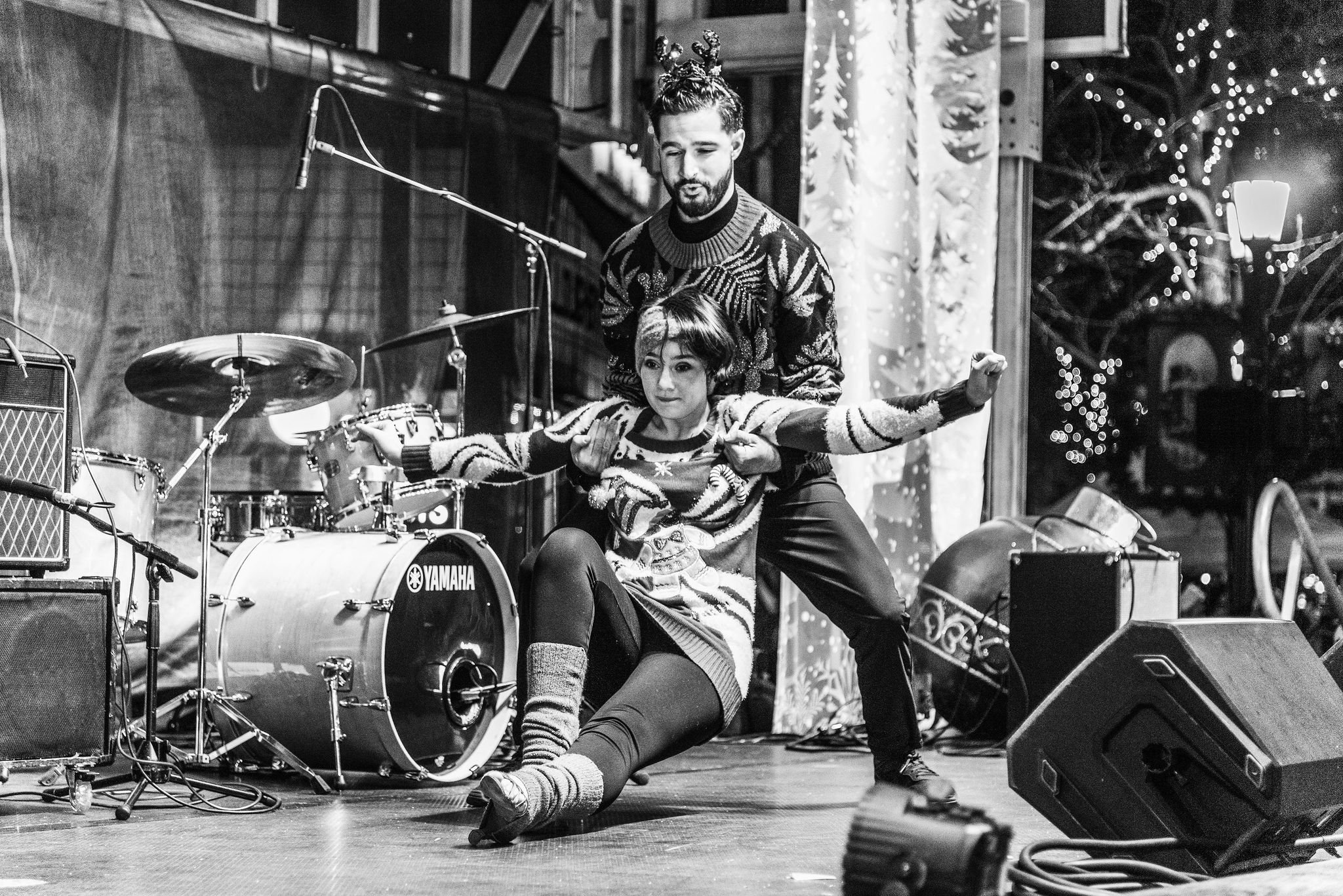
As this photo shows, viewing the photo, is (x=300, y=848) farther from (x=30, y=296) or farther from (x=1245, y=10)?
(x=1245, y=10)

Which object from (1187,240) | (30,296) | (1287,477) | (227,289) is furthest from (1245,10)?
(30,296)

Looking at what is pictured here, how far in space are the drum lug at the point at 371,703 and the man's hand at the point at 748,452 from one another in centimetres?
116

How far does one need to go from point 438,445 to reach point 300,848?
0.90 metres

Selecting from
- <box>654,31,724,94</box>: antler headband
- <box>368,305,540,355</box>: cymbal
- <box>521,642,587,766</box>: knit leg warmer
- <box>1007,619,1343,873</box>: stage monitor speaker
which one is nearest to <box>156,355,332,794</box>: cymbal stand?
<box>368,305,540,355</box>: cymbal

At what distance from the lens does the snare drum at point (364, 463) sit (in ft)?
12.9

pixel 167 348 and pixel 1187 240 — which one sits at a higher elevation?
pixel 1187 240

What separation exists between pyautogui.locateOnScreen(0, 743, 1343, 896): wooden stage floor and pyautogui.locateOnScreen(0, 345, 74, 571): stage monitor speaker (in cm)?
55

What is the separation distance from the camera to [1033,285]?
20.5ft

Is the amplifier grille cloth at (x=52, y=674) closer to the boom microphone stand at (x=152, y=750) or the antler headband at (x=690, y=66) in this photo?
the boom microphone stand at (x=152, y=750)

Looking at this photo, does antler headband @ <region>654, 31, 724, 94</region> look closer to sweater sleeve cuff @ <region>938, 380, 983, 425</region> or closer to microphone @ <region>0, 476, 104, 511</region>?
sweater sleeve cuff @ <region>938, 380, 983, 425</region>

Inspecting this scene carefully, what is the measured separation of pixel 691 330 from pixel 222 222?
2.49 metres

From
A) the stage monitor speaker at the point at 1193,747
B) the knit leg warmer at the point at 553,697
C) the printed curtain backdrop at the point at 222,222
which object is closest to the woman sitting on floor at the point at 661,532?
the knit leg warmer at the point at 553,697

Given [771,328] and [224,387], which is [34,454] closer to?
[224,387]

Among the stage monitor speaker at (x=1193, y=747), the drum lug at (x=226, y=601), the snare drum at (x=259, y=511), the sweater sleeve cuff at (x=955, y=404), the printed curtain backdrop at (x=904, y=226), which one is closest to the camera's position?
the stage monitor speaker at (x=1193, y=747)
